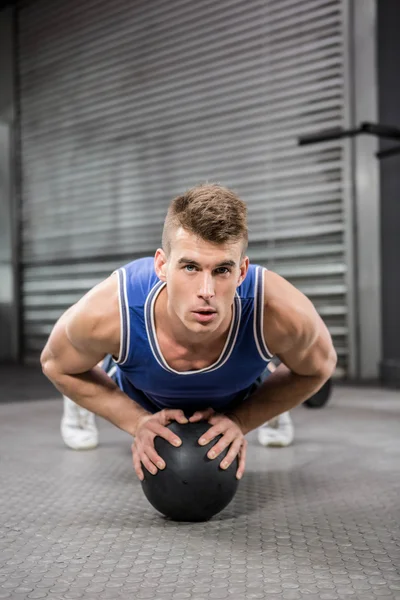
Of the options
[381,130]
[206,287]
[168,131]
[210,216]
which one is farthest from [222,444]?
[168,131]

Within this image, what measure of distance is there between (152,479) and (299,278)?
12.8 feet

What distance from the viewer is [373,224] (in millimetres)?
5094

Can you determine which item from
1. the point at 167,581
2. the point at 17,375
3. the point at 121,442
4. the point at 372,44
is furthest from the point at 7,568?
the point at 17,375

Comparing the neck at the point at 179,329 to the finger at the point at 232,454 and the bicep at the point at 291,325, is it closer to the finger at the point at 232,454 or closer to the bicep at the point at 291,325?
the bicep at the point at 291,325

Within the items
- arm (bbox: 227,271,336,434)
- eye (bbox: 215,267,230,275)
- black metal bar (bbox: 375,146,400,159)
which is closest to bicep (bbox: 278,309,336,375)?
arm (bbox: 227,271,336,434)

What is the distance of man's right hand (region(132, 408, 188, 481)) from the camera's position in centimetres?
175

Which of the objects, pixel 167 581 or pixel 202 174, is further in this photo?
pixel 202 174

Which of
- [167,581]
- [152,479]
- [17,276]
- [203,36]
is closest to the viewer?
[167,581]

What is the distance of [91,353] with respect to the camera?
185cm

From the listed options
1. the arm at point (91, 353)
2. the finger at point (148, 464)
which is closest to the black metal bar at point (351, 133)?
the arm at point (91, 353)

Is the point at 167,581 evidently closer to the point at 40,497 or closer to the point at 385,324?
the point at 40,497

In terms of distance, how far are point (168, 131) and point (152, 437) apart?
201 inches

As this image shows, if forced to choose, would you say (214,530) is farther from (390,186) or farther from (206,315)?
(390,186)

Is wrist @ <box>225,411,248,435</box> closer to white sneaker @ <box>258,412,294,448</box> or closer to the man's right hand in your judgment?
the man's right hand
